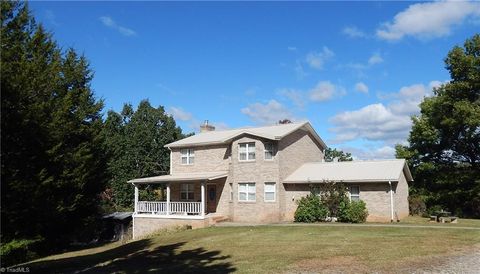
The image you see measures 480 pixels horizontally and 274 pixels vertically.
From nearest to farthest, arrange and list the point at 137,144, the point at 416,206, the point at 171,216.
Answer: the point at 171,216 → the point at 416,206 → the point at 137,144

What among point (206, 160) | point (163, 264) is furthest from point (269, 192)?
point (163, 264)

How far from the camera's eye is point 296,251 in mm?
17078

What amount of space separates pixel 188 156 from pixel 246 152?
6.44 meters

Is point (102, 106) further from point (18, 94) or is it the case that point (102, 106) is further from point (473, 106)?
point (473, 106)

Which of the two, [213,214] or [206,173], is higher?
[206,173]

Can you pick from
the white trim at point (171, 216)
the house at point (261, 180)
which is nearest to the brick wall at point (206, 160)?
the house at point (261, 180)

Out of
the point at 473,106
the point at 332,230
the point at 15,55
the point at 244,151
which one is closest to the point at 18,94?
the point at 15,55

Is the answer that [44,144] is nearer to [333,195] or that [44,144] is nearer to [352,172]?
[333,195]

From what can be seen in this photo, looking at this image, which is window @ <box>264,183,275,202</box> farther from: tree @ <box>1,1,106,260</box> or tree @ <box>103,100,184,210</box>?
tree @ <box>103,100,184,210</box>

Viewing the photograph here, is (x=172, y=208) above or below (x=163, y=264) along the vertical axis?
above

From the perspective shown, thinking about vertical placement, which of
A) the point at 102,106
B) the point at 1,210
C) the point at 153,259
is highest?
the point at 102,106

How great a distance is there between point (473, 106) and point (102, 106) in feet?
95.8

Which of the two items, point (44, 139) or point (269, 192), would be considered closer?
point (44, 139)

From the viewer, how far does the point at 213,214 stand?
33094 mm
